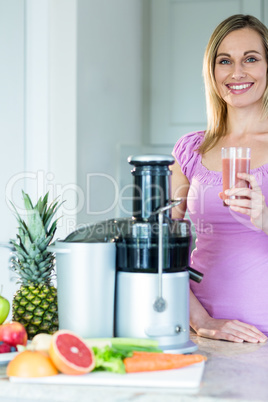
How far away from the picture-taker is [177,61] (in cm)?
393

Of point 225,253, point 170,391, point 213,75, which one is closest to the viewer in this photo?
point 170,391

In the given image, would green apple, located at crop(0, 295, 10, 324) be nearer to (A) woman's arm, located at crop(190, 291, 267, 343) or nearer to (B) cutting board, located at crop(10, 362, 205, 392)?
(B) cutting board, located at crop(10, 362, 205, 392)

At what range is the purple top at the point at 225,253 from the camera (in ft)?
5.41

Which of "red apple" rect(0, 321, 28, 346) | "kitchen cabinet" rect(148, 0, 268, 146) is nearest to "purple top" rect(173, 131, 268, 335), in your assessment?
"red apple" rect(0, 321, 28, 346)

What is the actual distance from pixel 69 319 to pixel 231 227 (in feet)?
2.32

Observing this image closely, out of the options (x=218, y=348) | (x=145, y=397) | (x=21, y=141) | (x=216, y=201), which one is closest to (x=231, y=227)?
(x=216, y=201)

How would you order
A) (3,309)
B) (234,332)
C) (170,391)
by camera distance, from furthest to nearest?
(234,332) < (3,309) < (170,391)

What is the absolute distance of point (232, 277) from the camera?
5.52ft

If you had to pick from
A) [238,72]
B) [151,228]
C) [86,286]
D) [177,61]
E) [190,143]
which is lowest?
[86,286]

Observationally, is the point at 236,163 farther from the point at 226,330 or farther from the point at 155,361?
the point at 155,361

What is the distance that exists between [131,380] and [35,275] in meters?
0.41

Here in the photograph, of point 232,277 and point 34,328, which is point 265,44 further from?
point 34,328

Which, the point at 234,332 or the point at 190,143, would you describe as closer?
the point at 234,332

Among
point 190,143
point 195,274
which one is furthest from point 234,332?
point 190,143
